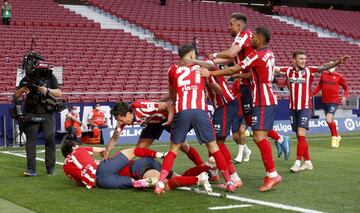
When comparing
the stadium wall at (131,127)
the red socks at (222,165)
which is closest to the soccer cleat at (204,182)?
the red socks at (222,165)

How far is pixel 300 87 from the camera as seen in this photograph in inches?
431

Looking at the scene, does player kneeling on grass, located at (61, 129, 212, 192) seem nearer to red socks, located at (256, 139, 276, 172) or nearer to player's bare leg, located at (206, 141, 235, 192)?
player's bare leg, located at (206, 141, 235, 192)

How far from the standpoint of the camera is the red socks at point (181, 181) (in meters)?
7.84

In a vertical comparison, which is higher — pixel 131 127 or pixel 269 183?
pixel 269 183

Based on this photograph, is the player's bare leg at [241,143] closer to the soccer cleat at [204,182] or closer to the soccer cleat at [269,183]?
the soccer cleat at [269,183]

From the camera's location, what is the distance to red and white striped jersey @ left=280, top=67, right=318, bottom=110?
1087cm

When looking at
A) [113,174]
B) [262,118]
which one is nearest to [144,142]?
[113,174]

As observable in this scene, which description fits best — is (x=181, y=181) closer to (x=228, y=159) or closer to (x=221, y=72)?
(x=228, y=159)

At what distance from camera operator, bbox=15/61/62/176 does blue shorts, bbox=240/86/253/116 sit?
299 cm

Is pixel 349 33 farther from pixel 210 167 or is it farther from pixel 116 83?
pixel 210 167

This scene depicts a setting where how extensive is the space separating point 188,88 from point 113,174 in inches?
59.2

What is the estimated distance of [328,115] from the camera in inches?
638

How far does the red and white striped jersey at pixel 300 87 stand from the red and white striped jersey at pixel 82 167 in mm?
4077

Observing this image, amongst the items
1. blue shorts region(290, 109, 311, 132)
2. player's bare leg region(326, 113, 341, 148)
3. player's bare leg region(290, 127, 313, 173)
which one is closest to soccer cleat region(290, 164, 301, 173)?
player's bare leg region(290, 127, 313, 173)
